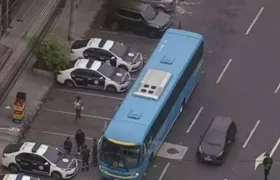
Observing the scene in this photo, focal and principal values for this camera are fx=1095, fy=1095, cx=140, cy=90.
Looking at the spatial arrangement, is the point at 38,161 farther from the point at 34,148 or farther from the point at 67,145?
the point at 67,145

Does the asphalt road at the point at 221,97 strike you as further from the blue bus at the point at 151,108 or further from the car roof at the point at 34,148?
the car roof at the point at 34,148

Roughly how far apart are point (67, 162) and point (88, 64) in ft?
29.3

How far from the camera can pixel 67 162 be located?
57.5 m

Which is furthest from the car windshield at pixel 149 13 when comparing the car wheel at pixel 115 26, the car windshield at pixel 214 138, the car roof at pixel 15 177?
the car roof at pixel 15 177

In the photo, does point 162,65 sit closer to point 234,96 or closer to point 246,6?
point 234,96

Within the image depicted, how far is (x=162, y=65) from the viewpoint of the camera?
61188 mm

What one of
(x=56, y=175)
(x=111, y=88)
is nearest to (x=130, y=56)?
(x=111, y=88)

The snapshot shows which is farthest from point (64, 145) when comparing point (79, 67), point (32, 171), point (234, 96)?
point (234, 96)

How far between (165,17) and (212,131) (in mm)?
14269

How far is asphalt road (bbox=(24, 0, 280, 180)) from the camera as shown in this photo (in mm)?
59719

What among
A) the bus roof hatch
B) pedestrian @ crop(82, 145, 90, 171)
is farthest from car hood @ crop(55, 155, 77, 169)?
the bus roof hatch

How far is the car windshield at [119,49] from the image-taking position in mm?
66562

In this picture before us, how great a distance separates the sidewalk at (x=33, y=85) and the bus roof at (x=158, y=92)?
672cm

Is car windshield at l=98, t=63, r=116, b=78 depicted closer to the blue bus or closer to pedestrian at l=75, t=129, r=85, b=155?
the blue bus
